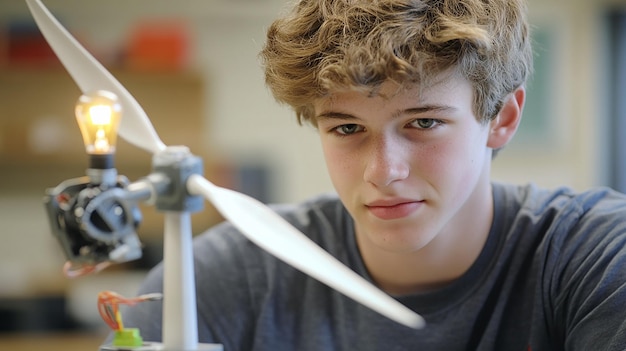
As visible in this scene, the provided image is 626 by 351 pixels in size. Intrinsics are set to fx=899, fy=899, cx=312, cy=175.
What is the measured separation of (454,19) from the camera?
1.30m

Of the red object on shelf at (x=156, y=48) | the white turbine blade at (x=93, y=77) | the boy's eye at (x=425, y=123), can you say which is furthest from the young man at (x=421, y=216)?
the red object on shelf at (x=156, y=48)

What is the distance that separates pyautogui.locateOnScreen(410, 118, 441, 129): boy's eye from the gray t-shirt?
33 centimetres

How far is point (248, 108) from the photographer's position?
15.4 ft

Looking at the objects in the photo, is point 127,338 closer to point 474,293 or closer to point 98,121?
point 98,121

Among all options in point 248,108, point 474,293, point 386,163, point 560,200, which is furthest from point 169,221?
point 248,108

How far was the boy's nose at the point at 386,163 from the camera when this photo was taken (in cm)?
128

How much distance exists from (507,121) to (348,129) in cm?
33

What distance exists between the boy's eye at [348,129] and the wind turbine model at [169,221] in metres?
0.42

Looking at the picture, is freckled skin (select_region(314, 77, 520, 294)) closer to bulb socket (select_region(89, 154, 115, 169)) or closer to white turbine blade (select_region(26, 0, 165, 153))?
white turbine blade (select_region(26, 0, 165, 153))

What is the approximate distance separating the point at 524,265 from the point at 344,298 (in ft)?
1.03

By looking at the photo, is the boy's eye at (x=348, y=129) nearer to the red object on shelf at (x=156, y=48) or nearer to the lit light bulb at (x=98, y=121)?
the lit light bulb at (x=98, y=121)

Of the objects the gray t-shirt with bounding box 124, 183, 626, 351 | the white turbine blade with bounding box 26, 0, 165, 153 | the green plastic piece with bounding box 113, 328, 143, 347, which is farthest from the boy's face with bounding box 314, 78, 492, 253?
the green plastic piece with bounding box 113, 328, 143, 347

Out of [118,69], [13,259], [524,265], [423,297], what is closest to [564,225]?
[524,265]

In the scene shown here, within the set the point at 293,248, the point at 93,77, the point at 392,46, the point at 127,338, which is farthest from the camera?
the point at 392,46
